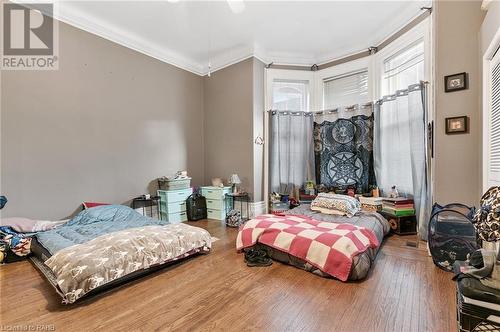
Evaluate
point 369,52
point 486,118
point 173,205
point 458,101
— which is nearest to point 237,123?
point 173,205

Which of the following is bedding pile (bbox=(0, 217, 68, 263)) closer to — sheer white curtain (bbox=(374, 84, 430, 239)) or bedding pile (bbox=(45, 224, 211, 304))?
bedding pile (bbox=(45, 224, 211, 304))

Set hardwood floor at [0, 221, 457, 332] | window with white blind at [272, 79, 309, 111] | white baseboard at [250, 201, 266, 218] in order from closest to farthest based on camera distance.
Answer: hardwood floor at [0, 221, 457, 332] → white baseboard at [250, 201, 266, 218] → window with white blind at [272, 79, 309, 111]

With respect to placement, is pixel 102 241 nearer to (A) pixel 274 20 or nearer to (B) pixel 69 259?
(B) pixel 69 259

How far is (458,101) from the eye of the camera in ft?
7.67

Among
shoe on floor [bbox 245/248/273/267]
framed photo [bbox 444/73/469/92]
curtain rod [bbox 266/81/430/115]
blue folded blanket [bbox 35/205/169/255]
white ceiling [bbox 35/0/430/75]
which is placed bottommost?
shoe on floor [bbox 245/248/273/267]

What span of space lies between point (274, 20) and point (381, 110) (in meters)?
2.11

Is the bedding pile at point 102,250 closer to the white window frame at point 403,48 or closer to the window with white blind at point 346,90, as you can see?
the window with white blind at point 346,90

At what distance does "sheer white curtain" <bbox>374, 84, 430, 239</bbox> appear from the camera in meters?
2.93

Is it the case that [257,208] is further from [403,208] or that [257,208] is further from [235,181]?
[403,208]

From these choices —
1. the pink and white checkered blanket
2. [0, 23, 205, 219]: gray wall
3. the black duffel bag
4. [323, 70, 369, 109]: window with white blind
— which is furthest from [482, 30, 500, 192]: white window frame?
the black duffel bag

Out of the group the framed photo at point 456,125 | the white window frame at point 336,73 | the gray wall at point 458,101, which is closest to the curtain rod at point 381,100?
the white window frame at point 336,73

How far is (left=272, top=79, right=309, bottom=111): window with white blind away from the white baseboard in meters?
1.88

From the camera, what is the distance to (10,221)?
250cm

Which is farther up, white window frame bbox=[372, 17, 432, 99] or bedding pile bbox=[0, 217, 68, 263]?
white window frame bbox=[372, 17, 432, 99]
